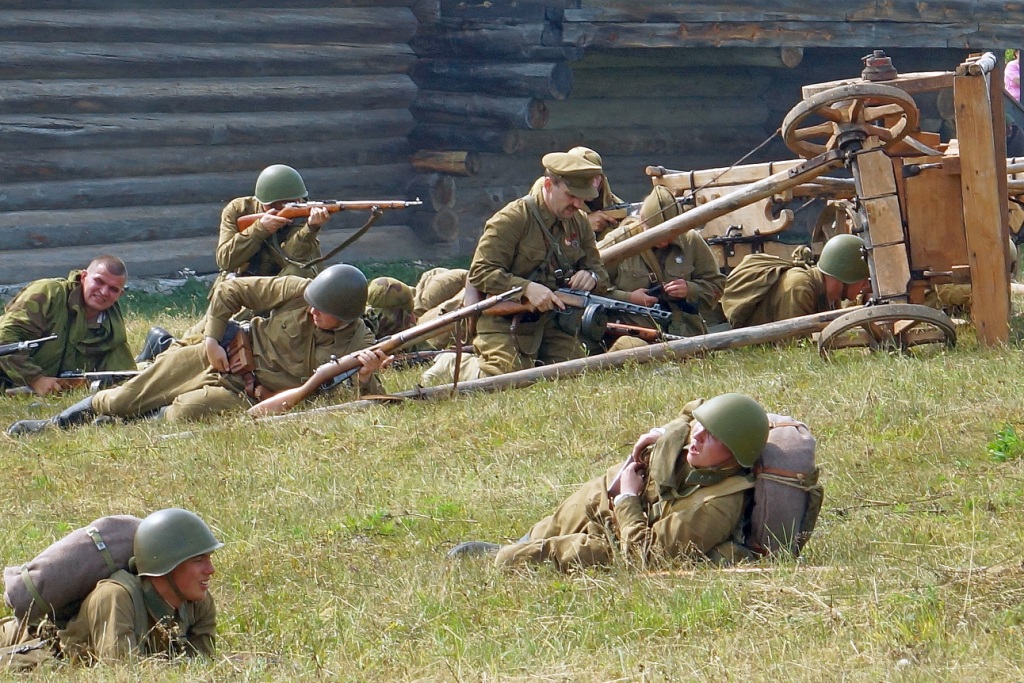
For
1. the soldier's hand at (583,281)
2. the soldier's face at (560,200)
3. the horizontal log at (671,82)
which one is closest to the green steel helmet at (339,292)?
the soldier's face at (560,200)

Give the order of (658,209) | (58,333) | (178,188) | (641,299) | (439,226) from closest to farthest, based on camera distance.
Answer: (58,333)
(641,299)
(658,209)
(178,188)
(439,226)

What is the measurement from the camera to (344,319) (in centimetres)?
924

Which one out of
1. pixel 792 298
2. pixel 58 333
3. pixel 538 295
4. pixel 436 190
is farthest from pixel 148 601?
pixel 436 190

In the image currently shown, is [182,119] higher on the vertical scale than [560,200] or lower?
higher

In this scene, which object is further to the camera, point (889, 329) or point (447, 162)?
point (447, 162)

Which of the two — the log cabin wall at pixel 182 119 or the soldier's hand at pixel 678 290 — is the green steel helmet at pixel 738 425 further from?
the log cabin wall at pixel 182 119

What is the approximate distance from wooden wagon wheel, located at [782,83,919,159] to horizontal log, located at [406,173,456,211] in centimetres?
731

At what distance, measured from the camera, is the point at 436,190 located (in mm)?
17234

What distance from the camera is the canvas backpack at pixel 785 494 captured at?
5.77 metres

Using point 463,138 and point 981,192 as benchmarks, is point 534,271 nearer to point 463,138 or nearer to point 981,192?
point 981,192

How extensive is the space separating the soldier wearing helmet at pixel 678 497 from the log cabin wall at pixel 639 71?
10560 millimetres

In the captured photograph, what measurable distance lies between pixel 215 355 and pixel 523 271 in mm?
2147

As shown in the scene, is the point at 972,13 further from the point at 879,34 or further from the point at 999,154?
the point at 999,154

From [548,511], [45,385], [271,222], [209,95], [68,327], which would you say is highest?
[209,95]
